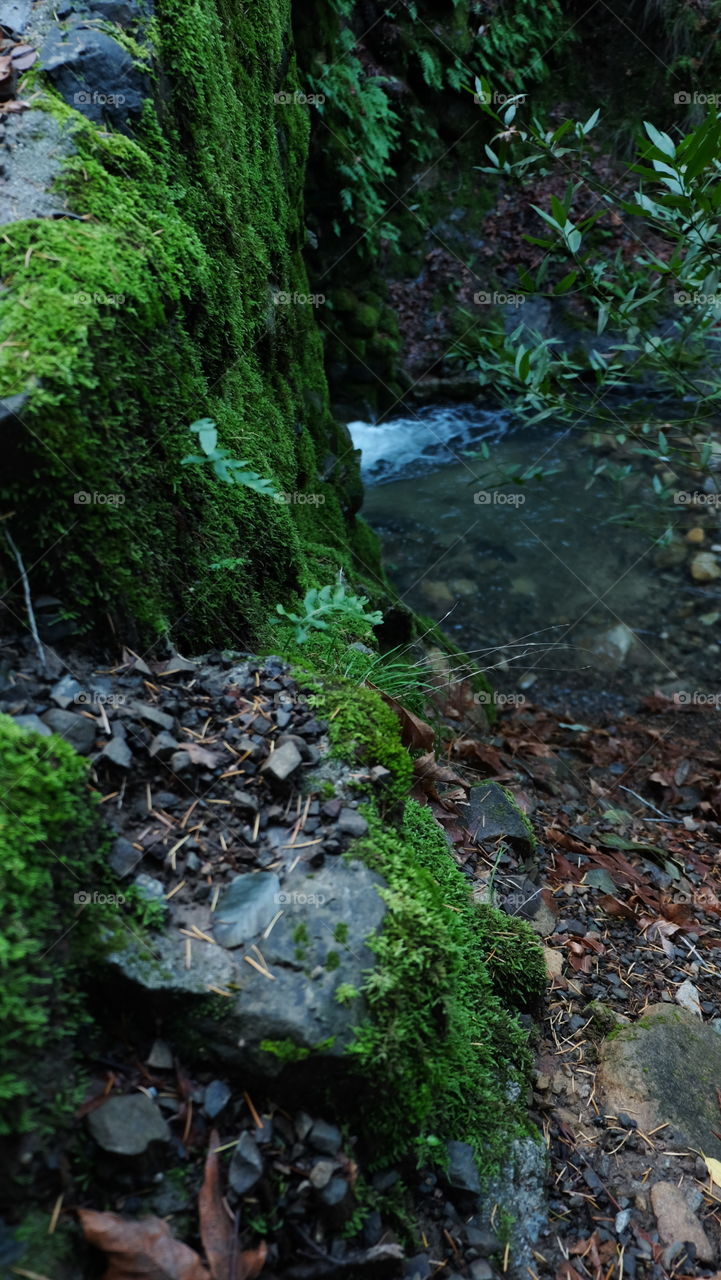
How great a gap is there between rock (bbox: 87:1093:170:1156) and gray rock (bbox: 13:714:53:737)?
78 centimetres

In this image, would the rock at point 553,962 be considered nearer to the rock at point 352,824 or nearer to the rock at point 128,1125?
the rock at point 352,824

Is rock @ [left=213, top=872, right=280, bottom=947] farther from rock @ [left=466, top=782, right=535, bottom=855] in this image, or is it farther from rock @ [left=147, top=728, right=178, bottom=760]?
rock @ [left=466, top=782, right=535, bottom=855]

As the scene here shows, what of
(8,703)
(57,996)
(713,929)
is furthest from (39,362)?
(713,929)

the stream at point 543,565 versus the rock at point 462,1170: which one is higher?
the rock at point 462,1170

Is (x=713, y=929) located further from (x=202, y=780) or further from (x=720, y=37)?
(x=720, y=37)

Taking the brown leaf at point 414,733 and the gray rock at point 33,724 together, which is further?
the brown leaf at point 414,733

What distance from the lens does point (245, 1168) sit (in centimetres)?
152

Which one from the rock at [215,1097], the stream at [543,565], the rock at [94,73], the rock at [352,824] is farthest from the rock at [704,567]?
the rock at [215,1097]

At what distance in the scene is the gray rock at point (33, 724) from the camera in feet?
5.58

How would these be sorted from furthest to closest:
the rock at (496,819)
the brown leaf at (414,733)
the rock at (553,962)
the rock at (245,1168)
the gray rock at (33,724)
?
the rock at (496,819) → the brown leaf at (414,733) → the rock at (553,962) → the gray rock at (33,724) → the rock at (245,1168)

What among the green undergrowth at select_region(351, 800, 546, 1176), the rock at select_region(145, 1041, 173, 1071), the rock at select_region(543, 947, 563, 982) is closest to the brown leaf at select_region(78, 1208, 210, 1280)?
the rock at select_region(145, 1041, 173, 1071)

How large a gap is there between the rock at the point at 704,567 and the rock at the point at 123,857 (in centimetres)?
624

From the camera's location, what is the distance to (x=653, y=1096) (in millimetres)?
2332

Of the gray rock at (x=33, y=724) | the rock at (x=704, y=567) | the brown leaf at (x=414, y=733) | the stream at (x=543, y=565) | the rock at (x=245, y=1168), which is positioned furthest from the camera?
the rock at (x=704, y=567)
